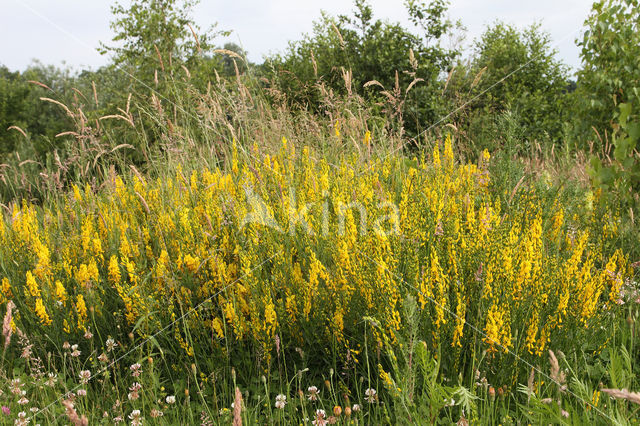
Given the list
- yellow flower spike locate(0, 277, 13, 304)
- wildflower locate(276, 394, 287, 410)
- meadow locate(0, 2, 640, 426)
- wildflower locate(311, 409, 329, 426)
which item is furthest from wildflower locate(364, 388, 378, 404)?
yellow flower spike locate(0, 277, 13, 304)

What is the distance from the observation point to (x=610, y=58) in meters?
4.68

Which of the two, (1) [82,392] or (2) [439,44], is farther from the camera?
(2) [439,44]

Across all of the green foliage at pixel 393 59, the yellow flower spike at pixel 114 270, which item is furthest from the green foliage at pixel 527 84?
the yellow flower spike at pixel 114 270

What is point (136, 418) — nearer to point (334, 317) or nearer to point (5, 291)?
point (334, 317)

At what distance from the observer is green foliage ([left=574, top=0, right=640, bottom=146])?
438 centimetres

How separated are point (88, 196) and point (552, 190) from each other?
3.64 m

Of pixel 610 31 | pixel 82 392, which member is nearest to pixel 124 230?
pixel 82 392

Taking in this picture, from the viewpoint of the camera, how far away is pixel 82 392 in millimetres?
2127

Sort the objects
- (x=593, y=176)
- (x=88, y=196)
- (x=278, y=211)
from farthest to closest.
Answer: (x=88, y=196)
(x=593, y=176)
(x=278, y=211)

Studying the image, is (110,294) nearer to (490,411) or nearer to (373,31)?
(490,411)

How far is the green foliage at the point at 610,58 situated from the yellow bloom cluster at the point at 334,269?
195 cm

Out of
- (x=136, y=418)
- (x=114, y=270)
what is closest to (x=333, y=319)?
(x=136, y=418)

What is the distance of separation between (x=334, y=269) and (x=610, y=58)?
3.77 m

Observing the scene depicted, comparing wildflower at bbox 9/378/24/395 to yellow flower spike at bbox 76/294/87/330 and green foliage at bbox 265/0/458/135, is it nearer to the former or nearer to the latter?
yellow flower spike at bbox 76/294/87/330
